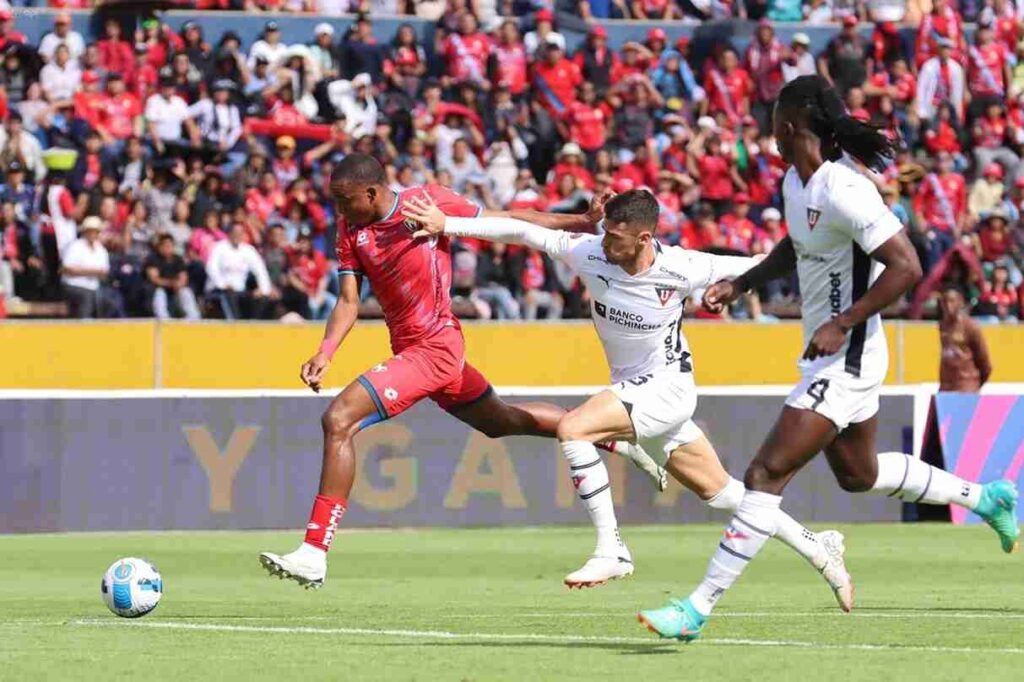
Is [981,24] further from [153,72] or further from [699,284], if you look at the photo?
[699,284]

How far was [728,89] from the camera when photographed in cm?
2711

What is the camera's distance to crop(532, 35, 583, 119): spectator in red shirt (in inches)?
1019

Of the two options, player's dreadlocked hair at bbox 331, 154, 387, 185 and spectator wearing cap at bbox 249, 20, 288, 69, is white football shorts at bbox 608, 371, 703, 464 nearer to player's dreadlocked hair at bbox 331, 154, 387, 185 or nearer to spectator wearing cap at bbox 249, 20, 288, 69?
player's dreadlocked hair at bbox 331, 154, 387, 185

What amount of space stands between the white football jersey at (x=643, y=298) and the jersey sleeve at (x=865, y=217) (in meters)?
2.11

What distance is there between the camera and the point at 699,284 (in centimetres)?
1130

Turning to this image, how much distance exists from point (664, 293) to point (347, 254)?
6.54 feet

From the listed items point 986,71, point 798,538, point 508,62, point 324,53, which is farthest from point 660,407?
point 986,71

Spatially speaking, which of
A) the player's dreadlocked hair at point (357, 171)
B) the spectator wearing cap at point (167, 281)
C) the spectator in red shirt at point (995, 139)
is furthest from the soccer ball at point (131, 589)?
the spectator in red shirt at point (995, 139)

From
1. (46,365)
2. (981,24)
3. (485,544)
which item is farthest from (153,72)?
(981,24)

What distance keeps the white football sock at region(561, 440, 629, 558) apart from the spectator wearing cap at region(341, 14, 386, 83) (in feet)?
50.8

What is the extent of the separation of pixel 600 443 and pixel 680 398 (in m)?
0.48

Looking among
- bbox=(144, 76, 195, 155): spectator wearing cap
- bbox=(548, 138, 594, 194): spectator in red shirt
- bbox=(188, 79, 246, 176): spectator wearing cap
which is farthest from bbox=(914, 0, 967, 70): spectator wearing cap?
bbox=(144, 76, 195, 155): spectator wearing cap

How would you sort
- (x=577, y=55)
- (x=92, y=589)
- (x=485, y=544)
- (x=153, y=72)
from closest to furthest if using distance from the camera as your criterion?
(x=92, y=589) → (x=485, y=544) → (x=153, y=72) → (x=577, y=55)

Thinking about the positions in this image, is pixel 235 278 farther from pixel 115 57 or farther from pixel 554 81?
pixel 554 81
